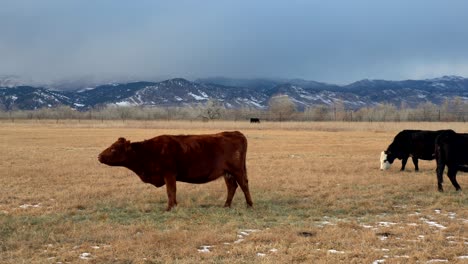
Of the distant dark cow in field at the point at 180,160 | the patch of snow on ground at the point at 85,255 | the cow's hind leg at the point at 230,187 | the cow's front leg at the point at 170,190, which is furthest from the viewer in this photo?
the cow's hind leg at the point at 230,187

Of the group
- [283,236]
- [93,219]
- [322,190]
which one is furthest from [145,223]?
[322,190]

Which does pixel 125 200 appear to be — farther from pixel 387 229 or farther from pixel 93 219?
pixel 387 229

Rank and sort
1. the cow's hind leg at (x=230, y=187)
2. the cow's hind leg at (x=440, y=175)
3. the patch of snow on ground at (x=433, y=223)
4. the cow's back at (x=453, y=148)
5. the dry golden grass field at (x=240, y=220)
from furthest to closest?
the cow's hind leg at (x=440, y=175)
the cow's back at (x=453, y=148)
the cow's hind leg at (x=230, y=187)
the patch of snow on ground at (x=433, y=223)
the dry golden grass field at (x=240, y=220)

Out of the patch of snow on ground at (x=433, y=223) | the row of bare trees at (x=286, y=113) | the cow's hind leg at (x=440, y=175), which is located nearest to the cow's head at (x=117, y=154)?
the patch of snow on ground at (x=433, y=223)

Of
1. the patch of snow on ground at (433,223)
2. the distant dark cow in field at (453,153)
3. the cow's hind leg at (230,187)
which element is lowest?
the patch of snow on ground at (433,223)

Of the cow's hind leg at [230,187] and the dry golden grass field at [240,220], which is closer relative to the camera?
the dry golden grass field at [240,220]

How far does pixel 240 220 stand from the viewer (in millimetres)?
10383

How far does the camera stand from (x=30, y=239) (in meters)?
8.66

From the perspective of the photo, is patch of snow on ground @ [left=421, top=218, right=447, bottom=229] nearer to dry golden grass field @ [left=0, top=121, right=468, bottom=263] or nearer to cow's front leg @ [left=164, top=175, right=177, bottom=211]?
dry golden grass field @ [left=0, top=121, right=468, bottom=263]

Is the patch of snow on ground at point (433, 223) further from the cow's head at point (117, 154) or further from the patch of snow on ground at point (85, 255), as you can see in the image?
the cow's head at point (117, 154)

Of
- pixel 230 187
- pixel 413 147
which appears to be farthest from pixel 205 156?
pixel 413 147

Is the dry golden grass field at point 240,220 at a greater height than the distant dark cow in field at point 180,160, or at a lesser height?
lesser

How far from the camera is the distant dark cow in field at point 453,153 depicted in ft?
46.0

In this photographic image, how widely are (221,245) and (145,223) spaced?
240cm
